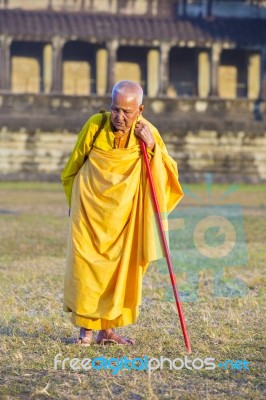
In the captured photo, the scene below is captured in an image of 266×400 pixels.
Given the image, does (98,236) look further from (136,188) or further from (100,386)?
(100,386)

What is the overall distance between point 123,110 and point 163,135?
68.1ft

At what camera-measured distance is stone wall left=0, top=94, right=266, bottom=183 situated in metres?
26.5

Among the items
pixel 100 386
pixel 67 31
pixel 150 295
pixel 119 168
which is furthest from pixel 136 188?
pixel 67 31

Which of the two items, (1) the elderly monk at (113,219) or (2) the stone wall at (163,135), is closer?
(1) the elderly monk at (113,219)

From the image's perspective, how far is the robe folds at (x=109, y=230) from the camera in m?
5.99

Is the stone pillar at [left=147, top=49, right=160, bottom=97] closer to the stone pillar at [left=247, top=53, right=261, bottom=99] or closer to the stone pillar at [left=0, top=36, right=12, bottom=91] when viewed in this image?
the stone pillar at [left=247, top=53, right=261, bottom=99]

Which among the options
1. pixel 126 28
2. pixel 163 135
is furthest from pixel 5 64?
pixel 163 135

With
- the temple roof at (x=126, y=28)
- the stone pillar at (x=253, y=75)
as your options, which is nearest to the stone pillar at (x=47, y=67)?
the temple roof at (x=126, y=28)

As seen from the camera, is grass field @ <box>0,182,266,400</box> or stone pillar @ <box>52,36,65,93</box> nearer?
grass field @ <box>0,182,266,400</box>

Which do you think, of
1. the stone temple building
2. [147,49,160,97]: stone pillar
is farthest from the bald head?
[147,49,160,97]: stone pillar

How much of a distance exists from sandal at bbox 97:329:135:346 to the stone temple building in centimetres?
2001

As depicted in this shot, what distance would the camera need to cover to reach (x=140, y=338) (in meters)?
6.37

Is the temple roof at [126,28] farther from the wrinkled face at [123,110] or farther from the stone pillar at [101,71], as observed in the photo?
the wrinkled face at [123,110]

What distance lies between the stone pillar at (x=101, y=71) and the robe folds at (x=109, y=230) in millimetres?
25716
